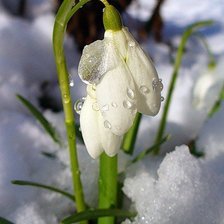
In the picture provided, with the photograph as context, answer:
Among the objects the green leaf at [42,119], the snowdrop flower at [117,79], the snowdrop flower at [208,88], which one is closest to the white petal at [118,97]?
the snowdrop flower at [117,79]

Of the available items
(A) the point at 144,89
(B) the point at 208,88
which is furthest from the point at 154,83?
(B) the point at 208,88

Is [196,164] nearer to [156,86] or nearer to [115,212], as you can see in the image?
[115,212]

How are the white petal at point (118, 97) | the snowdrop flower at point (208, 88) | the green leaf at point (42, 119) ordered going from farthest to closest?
the snowdrop flower at point (208, 88)
the green leaf at point (42, 119)
the white petal at point (118, 97)

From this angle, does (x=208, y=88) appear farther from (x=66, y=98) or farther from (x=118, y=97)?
(x=118, y=97)

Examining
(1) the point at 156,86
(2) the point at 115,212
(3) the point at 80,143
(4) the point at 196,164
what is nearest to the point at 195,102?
(3) the point at 80,143

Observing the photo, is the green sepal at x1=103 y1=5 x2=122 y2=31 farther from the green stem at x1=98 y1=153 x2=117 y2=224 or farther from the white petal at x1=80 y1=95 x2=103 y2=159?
the green stem at x1=98 y1=153 x2=117 y2=224

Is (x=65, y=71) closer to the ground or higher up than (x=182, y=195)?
higher up

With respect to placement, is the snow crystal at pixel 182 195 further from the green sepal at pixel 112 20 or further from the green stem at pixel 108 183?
the green sepal at pixel 112 20
